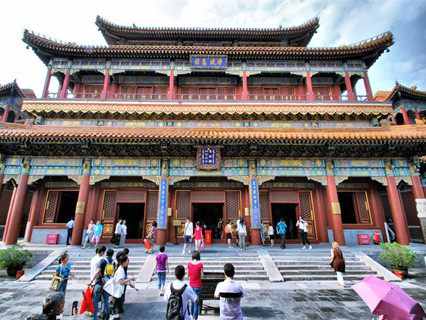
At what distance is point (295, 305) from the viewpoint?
535 cm

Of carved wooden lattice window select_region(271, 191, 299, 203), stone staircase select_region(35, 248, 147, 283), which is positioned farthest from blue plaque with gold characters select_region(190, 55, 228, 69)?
stone staircase select_region(35, 248, 147, 283)

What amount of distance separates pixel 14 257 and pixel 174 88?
12741mm

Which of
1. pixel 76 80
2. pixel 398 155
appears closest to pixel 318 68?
pixel 398 155

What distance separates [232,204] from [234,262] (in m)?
4.29

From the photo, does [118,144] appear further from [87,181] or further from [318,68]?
[318,68]

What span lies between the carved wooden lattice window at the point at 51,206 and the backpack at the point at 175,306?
12.3 m

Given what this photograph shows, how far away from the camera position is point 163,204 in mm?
10945

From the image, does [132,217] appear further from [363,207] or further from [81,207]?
[363,207]

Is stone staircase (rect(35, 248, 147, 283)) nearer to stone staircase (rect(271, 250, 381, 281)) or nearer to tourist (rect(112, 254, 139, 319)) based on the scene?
tourist (rect(112, 254, 139, 319))

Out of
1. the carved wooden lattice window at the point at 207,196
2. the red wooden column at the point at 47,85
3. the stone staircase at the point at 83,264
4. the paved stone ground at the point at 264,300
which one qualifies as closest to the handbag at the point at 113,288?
the paved stone ground at the point at 264,300

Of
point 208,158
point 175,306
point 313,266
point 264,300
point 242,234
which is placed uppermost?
point 208,158

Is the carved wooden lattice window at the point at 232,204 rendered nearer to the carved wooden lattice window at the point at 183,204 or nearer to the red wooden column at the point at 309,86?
the carved wooden lattice window at the point at 183,204

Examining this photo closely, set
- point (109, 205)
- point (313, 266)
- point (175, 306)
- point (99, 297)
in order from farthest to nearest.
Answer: point (109, 205) → point (313, 266) → point (99, 297) → point (175, 306)

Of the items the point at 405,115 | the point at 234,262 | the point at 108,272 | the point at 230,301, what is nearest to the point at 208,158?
the point at 234,262
